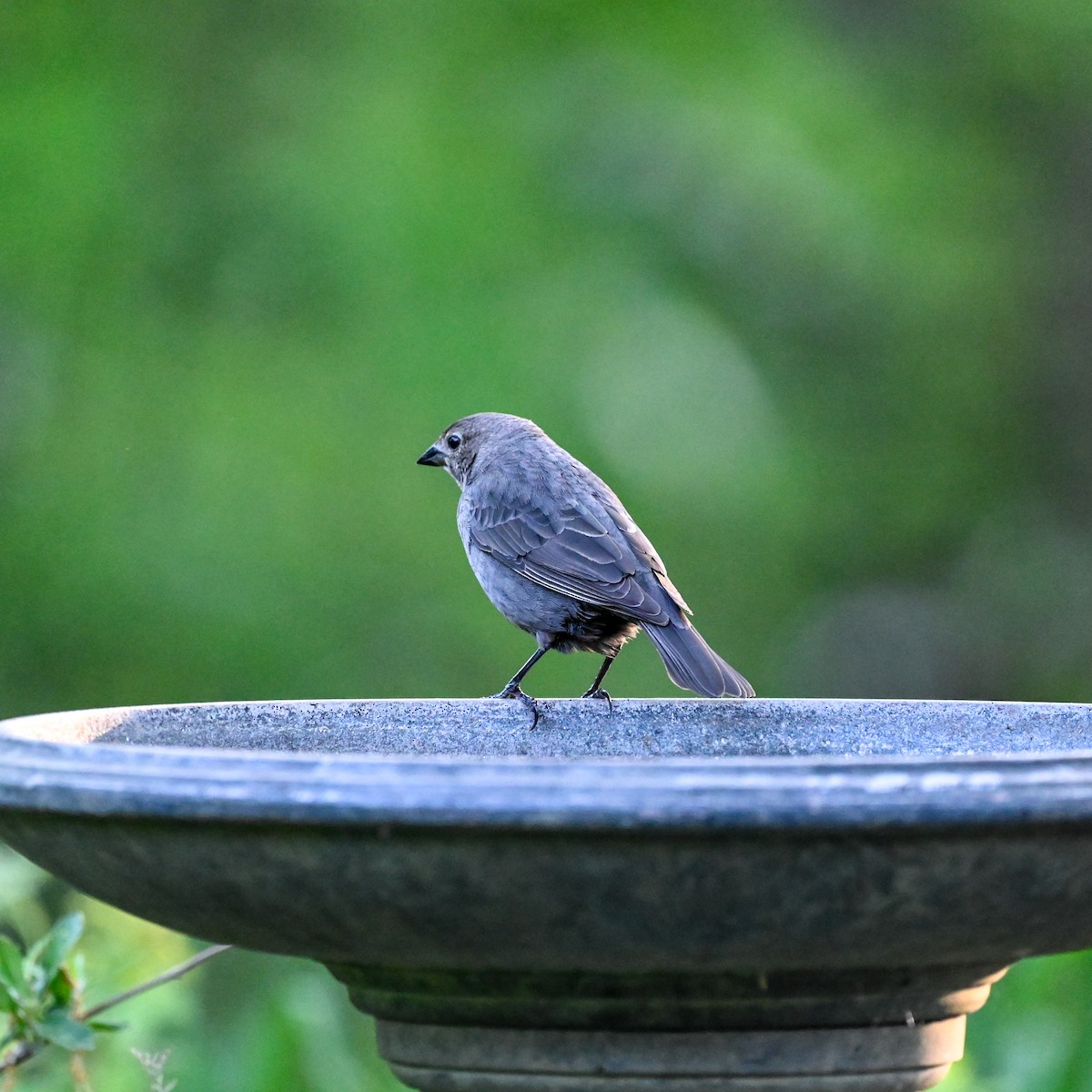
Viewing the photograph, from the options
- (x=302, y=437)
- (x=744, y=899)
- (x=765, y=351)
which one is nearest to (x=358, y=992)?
(x=744, y=899)

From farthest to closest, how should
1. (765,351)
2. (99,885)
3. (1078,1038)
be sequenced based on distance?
(765,351), (1078,1038), (99,885)

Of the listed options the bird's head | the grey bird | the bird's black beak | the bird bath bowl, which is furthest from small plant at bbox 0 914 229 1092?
the bird's black beak

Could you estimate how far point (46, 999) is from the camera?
9.22 feet

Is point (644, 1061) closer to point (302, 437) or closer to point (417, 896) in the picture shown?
point (417, 896)

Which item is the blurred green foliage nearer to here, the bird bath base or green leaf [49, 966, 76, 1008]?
green leaf [49, 966, 76, 1008]

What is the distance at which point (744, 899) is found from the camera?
171cm

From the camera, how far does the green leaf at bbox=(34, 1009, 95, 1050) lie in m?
2.71

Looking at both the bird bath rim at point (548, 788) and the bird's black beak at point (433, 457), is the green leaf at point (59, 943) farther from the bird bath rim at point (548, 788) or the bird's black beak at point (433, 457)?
the bird's black beak at point (433, 457)

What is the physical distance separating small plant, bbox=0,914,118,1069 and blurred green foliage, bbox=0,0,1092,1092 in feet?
11.9

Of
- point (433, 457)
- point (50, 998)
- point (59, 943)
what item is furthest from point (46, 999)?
point (433, 457)

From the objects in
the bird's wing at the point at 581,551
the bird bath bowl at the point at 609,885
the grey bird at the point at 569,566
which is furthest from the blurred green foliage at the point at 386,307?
the bird bath bowl at the point at 609,885

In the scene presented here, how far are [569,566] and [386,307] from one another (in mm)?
2858

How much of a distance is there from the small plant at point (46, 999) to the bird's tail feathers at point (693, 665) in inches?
63.1

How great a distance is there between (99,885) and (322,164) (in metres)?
5.49
